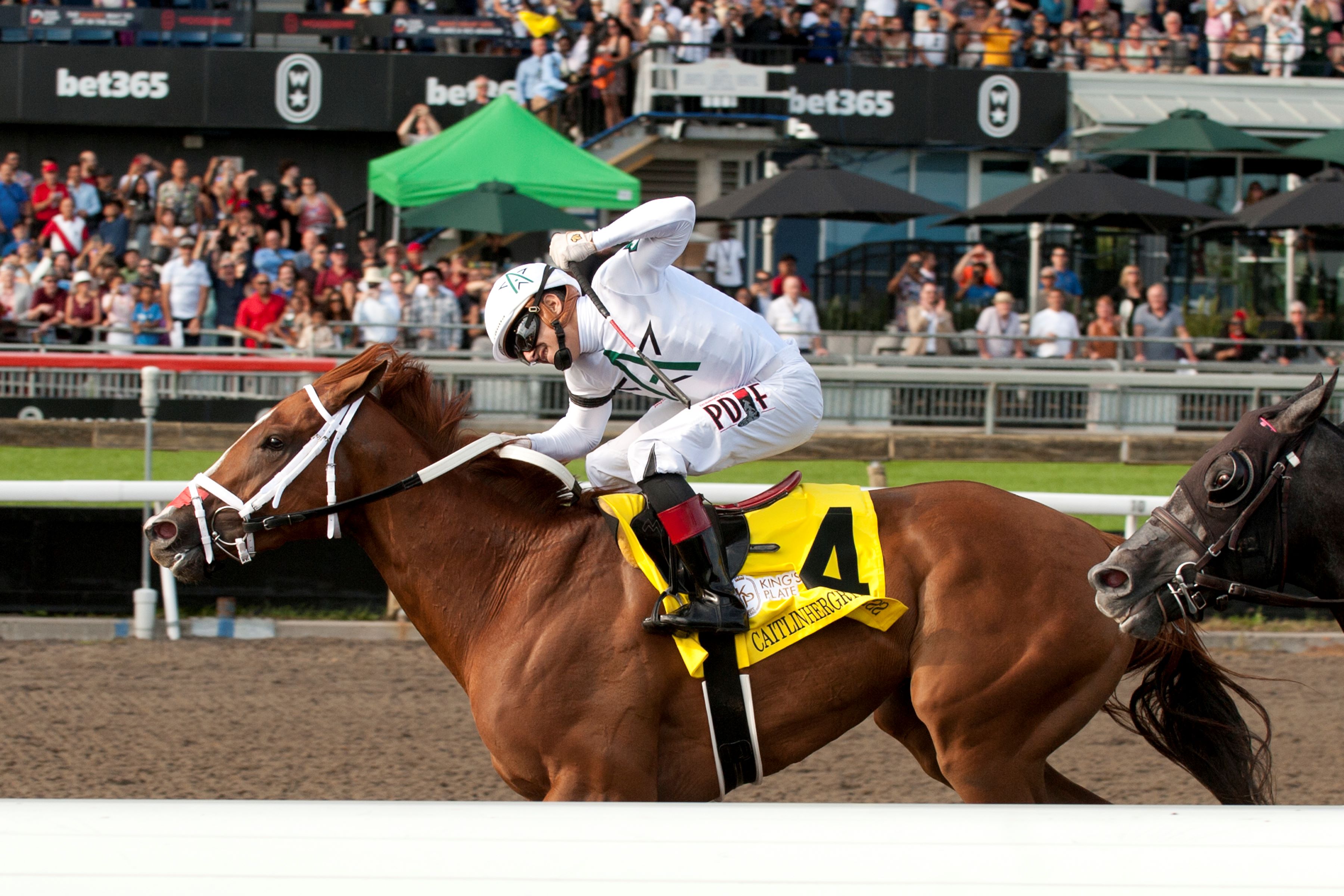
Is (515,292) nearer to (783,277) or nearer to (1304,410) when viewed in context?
(1304,410)

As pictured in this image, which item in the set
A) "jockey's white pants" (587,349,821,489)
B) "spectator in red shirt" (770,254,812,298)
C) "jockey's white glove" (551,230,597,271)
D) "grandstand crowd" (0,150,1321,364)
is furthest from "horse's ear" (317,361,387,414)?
"spectator in red shirt" (770,254,812,298)

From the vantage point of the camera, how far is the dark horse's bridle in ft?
9.83

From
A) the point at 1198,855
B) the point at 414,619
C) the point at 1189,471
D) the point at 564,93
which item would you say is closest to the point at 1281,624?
the point at 1189,471

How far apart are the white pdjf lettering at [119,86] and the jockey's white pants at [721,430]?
1538 cm

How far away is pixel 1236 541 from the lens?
3.02m

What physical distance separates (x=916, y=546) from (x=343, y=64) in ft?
50.1

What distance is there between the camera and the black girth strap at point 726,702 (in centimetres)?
333

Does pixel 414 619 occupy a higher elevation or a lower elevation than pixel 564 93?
lower

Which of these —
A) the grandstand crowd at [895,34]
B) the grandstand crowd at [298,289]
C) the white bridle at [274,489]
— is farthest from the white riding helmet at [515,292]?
the grandstand crowd at [895,34]

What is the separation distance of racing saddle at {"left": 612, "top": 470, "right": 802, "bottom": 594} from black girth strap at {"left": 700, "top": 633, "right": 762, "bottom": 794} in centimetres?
16

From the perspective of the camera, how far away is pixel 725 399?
3580 millimetres

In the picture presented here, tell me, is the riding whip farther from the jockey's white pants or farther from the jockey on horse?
the jockey's white pants

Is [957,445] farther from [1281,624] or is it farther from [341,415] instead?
[341,415]

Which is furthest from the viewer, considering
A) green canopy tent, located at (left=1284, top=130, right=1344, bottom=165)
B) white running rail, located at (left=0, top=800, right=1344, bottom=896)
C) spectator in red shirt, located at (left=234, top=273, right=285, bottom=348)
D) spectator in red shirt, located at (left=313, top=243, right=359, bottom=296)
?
green canopy tent, located at (left=1284, top=130, right=1344, bottom=165)
